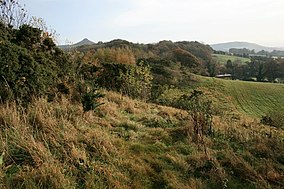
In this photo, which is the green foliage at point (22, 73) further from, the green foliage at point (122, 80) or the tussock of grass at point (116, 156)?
the green foliage at point (122, 80)

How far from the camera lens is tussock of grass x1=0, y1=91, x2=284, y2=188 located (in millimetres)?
3836

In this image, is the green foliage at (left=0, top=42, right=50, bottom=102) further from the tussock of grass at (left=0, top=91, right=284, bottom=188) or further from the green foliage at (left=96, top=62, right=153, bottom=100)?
the green foliage at (left=96, top=62, right=153, bottom=100)

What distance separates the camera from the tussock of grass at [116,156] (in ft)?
12.6

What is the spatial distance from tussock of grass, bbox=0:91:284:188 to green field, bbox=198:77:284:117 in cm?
3060

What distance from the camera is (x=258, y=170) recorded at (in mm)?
4777

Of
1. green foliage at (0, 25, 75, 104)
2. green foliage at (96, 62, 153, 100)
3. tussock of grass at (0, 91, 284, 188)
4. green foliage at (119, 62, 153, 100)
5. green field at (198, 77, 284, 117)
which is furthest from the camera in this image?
green field at (198, 77, 284, 117)

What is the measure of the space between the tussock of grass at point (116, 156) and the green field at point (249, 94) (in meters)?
30.6

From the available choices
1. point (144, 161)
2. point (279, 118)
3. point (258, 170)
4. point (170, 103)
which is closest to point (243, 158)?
point (258, 170)

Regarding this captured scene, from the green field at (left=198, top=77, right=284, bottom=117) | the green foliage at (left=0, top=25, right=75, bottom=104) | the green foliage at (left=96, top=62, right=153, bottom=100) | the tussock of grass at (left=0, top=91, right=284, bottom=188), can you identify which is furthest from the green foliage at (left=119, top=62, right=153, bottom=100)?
the green field at (left=198, top=77, right=284, bottom=117)

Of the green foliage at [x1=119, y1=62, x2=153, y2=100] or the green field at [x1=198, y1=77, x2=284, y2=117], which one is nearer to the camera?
the green foliage at [x1=119, y1=62, x2=153, y2=100]

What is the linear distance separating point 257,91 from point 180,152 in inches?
1663

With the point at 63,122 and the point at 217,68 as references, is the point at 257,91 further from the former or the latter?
the point at 63,122

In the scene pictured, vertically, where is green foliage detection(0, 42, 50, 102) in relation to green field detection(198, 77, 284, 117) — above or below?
above

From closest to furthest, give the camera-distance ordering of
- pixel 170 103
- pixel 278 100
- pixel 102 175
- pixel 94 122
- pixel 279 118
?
1. pixel 102 175
2. pixel 94 122
3. pixel 279 118
4. pixel 170 103
5. pixel 278 100
